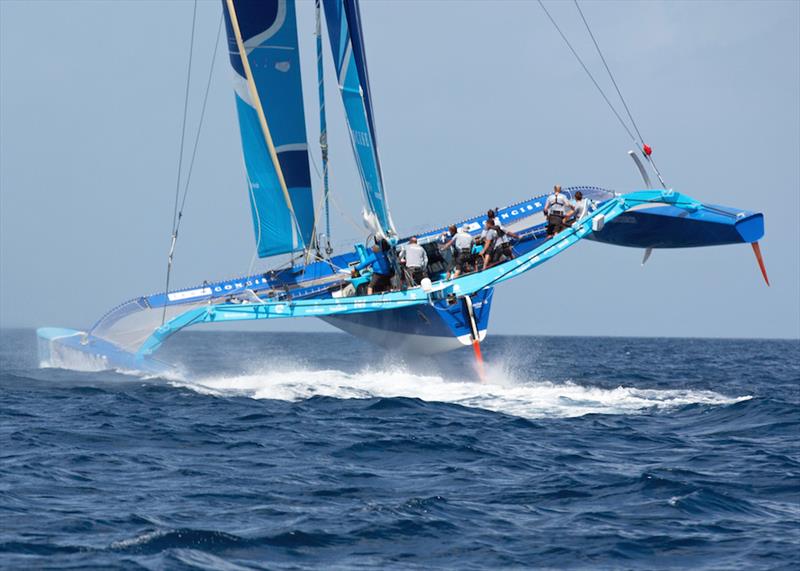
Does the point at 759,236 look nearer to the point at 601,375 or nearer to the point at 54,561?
the point at 601,375

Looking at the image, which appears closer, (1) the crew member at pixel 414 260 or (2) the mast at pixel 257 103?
(1) the crew member at pixel 414 260

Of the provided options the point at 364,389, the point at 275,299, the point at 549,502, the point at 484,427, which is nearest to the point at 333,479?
the point at 549,502

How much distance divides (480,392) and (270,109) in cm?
737

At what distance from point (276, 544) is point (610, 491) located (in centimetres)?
295

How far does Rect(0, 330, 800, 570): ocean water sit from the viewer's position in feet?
21.3

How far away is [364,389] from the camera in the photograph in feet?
54.3

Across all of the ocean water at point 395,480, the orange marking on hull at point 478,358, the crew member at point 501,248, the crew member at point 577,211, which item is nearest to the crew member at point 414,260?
the crew member at point 501,248

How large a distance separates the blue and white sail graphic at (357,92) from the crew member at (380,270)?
1.54 ft

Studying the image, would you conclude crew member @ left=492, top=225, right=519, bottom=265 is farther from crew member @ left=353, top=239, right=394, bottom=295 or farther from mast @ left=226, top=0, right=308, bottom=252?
mast @ left=226, top=0, right=308, bottom=252

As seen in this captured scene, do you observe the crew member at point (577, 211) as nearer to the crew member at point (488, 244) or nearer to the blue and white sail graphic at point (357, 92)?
the crew member at point (488, 244)

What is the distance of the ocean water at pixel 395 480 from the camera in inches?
256

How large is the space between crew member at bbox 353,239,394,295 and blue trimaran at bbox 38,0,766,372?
277mm

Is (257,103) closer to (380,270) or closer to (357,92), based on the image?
(357,92)

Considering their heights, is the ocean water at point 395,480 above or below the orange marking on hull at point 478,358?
below
